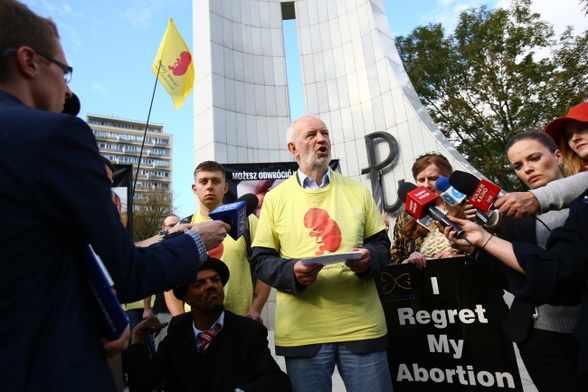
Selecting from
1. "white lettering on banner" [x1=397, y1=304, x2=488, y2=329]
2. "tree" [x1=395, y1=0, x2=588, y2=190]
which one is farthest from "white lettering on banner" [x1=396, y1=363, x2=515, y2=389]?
"tree" [x1=395, y1=0, x2=588, y2=190]

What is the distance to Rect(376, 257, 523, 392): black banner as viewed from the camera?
2.54 m

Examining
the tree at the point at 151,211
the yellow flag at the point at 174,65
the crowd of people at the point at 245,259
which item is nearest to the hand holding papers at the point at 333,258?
the crowd of people at the point at 245,259

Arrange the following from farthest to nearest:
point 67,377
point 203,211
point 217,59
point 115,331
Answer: point 217,59, point 203,211, point 115,331, point 67,377

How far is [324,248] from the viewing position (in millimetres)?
2170

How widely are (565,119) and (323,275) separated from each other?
1.42m

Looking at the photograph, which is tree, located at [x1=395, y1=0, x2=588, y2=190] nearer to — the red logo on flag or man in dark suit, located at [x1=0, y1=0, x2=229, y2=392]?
the red logo on flag

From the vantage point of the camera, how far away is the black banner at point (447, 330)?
8.34 feet

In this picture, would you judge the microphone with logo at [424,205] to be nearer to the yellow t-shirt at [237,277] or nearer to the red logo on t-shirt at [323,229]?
the red logo on t-shirt at [323,229]

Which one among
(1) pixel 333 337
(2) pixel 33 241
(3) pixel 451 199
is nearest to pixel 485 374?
(1) pixel 333 337

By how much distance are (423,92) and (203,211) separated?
15.5 meters

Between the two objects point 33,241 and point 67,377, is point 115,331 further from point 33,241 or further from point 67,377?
point 33,241

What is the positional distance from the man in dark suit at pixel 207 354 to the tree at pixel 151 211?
24.8m

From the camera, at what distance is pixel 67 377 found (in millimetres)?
986

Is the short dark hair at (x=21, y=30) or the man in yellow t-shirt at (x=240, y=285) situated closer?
the short dark hair at (x=21, y=30)
